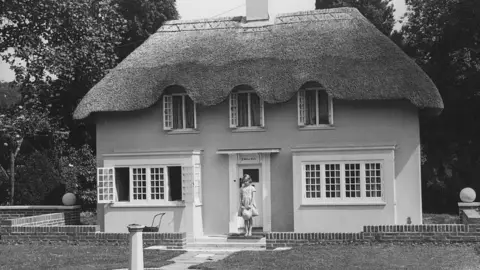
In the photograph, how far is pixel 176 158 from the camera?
74.9ft

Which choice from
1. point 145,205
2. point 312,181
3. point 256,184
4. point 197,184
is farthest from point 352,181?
point 145,205

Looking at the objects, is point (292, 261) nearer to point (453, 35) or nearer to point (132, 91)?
point (132, 91)

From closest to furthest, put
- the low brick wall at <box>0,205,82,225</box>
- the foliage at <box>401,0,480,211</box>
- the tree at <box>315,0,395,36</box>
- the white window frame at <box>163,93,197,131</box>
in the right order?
the white window frame at <box>163,93,197,131</box> → the low brick wall at <box>0,205,82,225</box> → the foliage at <box>401,0,480,211</box> → the tree at <box>315,0,395,36</box>

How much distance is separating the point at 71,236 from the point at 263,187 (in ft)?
20.4

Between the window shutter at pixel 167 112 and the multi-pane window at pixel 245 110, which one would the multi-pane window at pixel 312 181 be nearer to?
the multi-pane window at pixel 245 110

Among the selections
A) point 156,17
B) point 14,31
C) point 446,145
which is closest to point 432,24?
point 446,145

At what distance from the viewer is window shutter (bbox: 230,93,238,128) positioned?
23172mm

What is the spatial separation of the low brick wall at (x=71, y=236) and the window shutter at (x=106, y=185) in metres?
1.58

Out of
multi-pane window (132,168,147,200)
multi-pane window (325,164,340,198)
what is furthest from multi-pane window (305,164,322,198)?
multi-pane window (132,168,147,200)

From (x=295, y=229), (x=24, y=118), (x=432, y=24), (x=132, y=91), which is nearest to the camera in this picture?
(x=295, y=229)

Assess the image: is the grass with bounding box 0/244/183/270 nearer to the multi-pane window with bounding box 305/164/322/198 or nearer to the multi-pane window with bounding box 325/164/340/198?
the multi-pane window with bounding box 305/164/322/198

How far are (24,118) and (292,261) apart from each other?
60.4ft

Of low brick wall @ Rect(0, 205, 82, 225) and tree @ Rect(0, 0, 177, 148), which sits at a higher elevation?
tree @ Rect(0, 0, 177, 148)

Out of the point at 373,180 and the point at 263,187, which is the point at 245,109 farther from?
the point at 373,180
